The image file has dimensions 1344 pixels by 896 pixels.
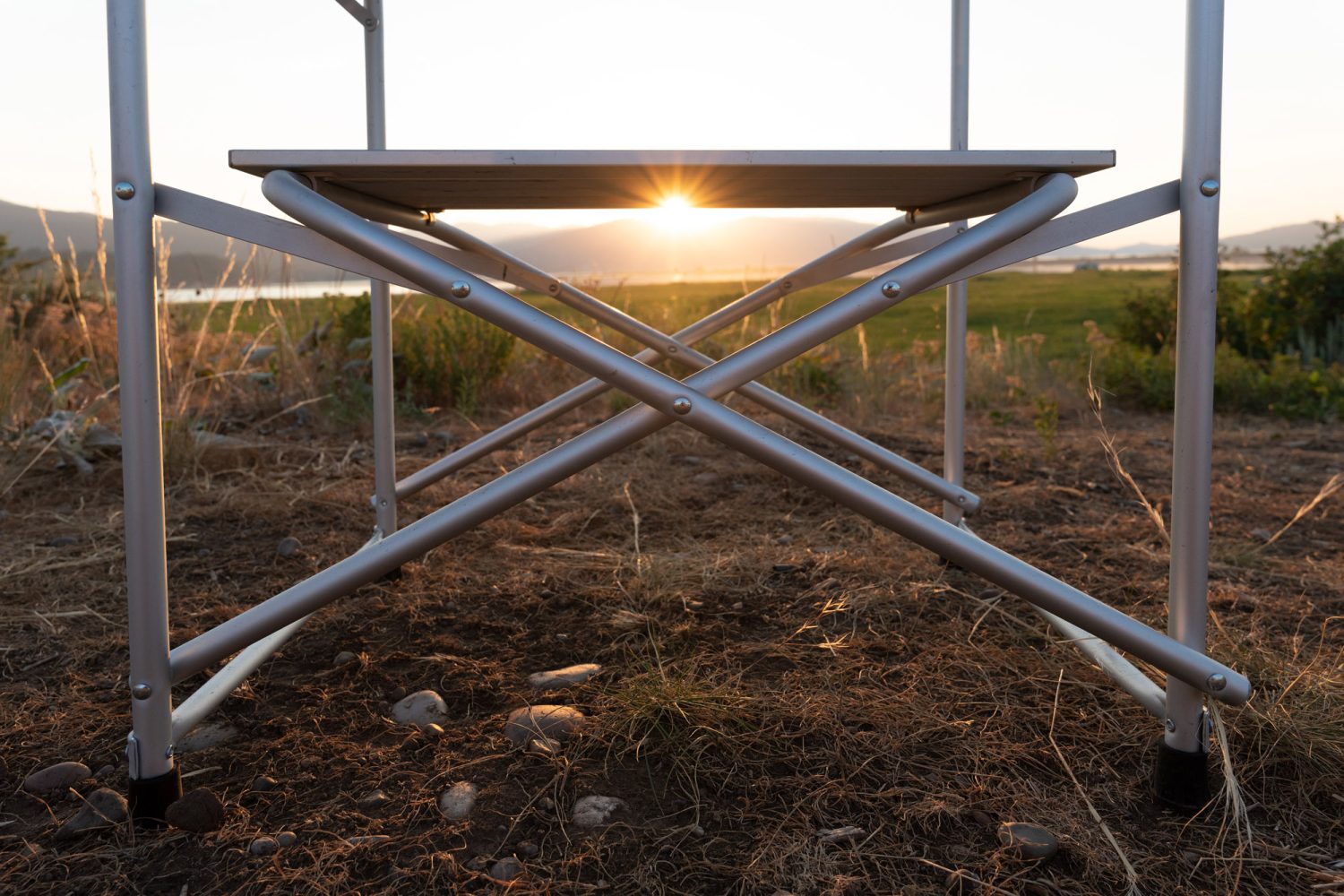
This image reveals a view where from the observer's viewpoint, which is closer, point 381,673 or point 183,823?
point 183,823

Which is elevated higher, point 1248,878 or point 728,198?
point 728,198

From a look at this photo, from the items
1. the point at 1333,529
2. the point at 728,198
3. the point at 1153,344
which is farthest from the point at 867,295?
the point at 1153,344

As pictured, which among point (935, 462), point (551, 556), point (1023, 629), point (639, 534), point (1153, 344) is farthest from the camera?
point (1153, 344)

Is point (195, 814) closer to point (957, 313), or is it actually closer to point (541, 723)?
point (541, 723)

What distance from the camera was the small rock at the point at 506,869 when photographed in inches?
42.8

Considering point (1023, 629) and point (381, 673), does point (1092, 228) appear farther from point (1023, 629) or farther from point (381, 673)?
point (381, 673)

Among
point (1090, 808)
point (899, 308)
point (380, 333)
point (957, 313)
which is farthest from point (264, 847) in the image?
point (899, 308)

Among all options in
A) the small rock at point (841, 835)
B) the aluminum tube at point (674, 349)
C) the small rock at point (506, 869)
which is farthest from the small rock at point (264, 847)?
the aluminum tube at point (674, 349)

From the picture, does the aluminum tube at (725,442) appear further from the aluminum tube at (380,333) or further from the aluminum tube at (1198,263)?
the aluminum tube at (380,333)

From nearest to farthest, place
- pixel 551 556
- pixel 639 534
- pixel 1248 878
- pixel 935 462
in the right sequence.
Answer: pixel 1248 878 → pixel 551 556 → pixel 639 534 → pixel 935 462

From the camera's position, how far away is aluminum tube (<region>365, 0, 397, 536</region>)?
2090mm

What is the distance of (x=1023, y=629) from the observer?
6.15ft

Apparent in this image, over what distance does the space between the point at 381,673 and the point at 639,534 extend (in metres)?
1.05

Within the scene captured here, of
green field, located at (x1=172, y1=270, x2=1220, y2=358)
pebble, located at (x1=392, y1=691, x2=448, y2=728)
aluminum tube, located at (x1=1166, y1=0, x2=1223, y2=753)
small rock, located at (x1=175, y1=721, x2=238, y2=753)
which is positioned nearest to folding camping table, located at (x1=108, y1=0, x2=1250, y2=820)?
aluminum tube, located at (x1=1166, y1=0, x2=1223, y2=753)
